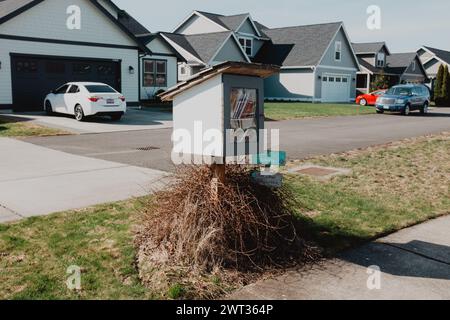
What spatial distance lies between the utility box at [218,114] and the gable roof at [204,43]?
3126 centimetres

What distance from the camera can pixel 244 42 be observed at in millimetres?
43094

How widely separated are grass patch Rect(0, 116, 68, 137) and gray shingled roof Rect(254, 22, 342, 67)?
28.5m

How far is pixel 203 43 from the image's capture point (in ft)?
123

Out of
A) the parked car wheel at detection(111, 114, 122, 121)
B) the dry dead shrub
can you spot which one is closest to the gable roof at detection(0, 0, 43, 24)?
the parked car wheel at detection(111, 114, 122, 121)

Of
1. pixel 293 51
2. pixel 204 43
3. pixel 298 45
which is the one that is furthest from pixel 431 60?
pixel 204 43

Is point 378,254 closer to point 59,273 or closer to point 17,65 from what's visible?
point 59,273

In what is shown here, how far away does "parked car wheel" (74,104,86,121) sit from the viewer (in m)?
19.0

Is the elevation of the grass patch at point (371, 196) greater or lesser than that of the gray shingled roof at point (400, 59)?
lesser

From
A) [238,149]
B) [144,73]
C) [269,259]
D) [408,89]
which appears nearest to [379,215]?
[269,259]

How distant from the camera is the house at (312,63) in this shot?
40.9m

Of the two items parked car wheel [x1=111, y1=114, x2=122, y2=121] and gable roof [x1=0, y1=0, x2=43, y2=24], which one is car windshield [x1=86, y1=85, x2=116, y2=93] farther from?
gable roof [x1=0, y1=0, x2=43, y2=24]

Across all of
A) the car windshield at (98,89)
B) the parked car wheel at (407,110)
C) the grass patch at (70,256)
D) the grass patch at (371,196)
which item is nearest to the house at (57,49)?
the car windshield at (98,89)

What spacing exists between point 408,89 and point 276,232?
26.6 metres

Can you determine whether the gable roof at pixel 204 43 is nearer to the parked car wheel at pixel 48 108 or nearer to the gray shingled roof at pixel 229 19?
the gray shingled roof at pixel 229 19
